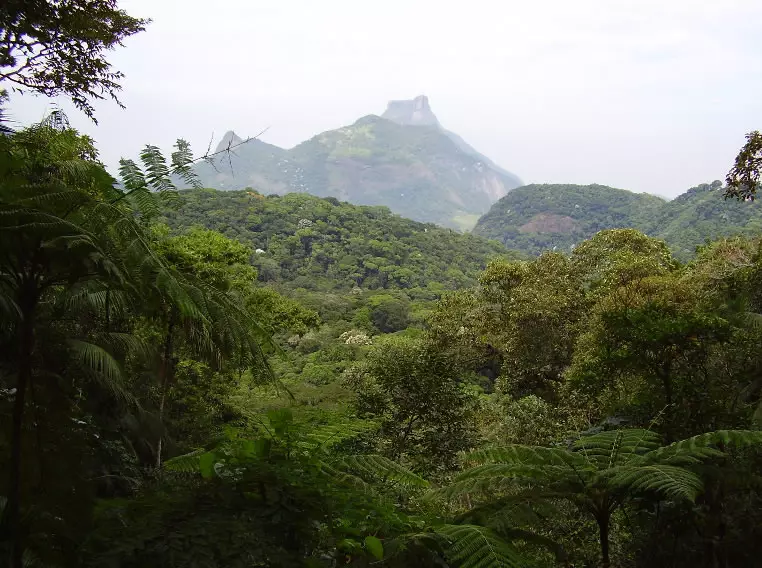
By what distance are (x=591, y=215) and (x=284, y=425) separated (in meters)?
104

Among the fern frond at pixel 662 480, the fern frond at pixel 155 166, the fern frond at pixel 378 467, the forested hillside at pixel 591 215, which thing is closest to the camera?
the fern frond at pixel 662 480

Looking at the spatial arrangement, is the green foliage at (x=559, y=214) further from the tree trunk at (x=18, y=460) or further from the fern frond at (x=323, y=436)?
the tree trunk at (x=18, y=460)

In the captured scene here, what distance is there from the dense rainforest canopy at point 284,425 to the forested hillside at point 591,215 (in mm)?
49270

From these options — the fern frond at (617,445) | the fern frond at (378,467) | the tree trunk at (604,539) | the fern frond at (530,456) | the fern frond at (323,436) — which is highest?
the fern frond at (323,436)

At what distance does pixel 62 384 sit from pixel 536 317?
1406 cm

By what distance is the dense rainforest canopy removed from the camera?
179cm

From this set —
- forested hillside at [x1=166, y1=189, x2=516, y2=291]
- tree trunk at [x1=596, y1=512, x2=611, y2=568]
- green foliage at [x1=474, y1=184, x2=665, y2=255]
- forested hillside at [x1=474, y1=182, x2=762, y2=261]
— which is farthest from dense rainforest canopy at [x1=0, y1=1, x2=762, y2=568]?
green foliage at [x1=474, y1=184, x2=665, y2=255]

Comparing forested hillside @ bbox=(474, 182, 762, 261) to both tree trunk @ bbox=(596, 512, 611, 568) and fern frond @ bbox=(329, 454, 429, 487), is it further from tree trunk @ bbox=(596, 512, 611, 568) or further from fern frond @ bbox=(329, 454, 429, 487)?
fern frond @ bbox=(329, 454, 429, 487)

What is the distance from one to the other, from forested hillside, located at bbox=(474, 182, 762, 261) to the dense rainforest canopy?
49270 millimetres

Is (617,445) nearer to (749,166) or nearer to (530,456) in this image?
(530,456)

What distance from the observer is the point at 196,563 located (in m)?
1.38

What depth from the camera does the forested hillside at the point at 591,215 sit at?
5609 centimetres

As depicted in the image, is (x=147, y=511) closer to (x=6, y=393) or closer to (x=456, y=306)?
(x=6, y=393)

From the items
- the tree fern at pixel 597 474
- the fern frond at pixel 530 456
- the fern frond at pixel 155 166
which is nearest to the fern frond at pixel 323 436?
the tree fern at pixel 597 474
